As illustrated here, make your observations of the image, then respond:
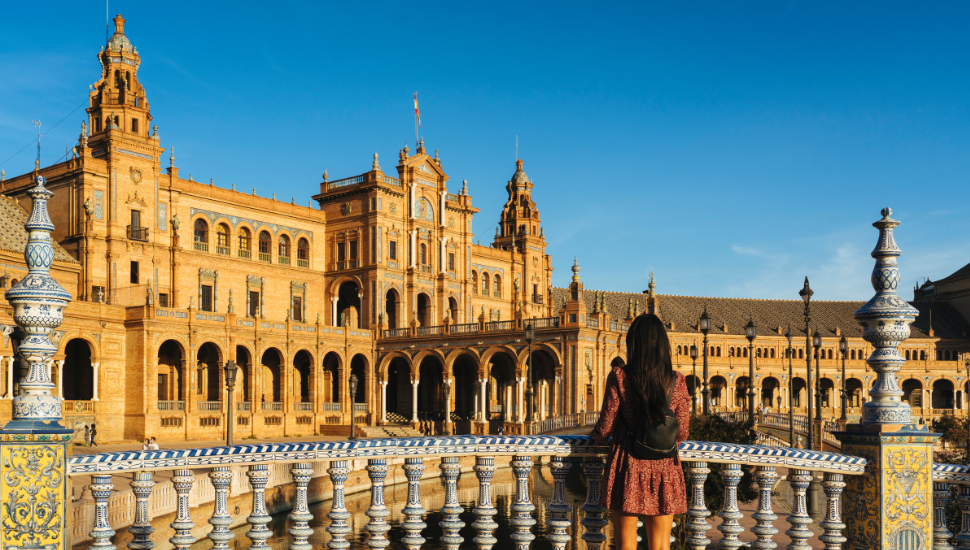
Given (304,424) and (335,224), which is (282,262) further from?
(304,424)

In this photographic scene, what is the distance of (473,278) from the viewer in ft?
208

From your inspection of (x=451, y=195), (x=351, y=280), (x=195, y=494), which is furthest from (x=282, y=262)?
(x=195, y=494)

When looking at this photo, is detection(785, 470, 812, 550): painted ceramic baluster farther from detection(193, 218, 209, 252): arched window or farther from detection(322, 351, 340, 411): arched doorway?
detection(193, 218, 209, 252): arched window

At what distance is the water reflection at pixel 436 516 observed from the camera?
20.0 meters

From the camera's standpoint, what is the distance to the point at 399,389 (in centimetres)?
5553

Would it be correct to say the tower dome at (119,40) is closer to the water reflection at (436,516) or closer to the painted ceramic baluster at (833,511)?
the water reflection at (436,516)

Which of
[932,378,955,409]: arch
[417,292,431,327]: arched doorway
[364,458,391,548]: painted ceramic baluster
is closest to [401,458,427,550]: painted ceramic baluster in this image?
[364,458,391,548]: painted ceramic baluster

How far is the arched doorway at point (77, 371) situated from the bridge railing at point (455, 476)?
3764 cm

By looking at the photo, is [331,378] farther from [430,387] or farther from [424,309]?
[424,309]

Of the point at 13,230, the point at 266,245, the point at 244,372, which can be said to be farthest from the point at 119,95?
the point at 244,372

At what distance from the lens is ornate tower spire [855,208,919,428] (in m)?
7.12

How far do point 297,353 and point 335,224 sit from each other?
9069 millimetres

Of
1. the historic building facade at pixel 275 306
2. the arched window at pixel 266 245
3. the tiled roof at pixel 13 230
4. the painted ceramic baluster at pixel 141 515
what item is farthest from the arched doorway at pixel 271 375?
the painted ceramic baluster at pixel 141 515

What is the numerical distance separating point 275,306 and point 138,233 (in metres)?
9.81
